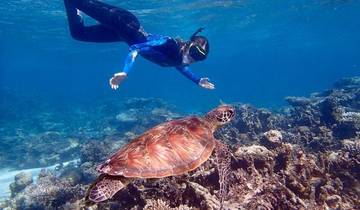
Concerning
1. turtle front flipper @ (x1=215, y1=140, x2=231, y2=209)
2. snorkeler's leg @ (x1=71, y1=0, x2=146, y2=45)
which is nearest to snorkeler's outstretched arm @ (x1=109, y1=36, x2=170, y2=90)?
snorkeler's leg @ (x1=71, y1=0, x2=146, y2=45)

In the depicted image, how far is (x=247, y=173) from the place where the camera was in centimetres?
550

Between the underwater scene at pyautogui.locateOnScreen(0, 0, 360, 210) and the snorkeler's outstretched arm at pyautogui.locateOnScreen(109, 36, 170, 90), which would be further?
the snorkeler's outstretched arm at pyautogui.locateOnScreen(109, 36, 170, 90)

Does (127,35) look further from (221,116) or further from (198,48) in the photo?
(221,116)

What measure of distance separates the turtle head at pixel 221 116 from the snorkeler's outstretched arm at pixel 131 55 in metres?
2.99

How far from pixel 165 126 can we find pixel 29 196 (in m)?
5.06

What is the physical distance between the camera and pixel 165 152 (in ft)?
15.8

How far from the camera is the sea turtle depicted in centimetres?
429

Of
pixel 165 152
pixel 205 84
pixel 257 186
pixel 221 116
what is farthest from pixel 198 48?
pixel 257 186

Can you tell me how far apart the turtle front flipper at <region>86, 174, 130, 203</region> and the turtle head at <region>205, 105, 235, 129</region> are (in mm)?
1935

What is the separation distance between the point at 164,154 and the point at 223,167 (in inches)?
35.2

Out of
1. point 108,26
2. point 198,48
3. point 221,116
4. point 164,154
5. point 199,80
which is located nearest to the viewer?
point 164,154

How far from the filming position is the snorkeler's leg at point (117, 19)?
11.1m

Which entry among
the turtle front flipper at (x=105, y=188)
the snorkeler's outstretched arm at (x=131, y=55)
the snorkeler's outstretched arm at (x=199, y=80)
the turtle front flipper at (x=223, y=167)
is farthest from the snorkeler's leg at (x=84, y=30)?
the turtle front flipper at (x=105, y=188)

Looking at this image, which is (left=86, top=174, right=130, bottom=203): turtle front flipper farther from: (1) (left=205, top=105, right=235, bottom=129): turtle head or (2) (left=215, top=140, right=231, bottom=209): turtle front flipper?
(1) (left=205, top=105, right=235, bottom=129): turtle head
